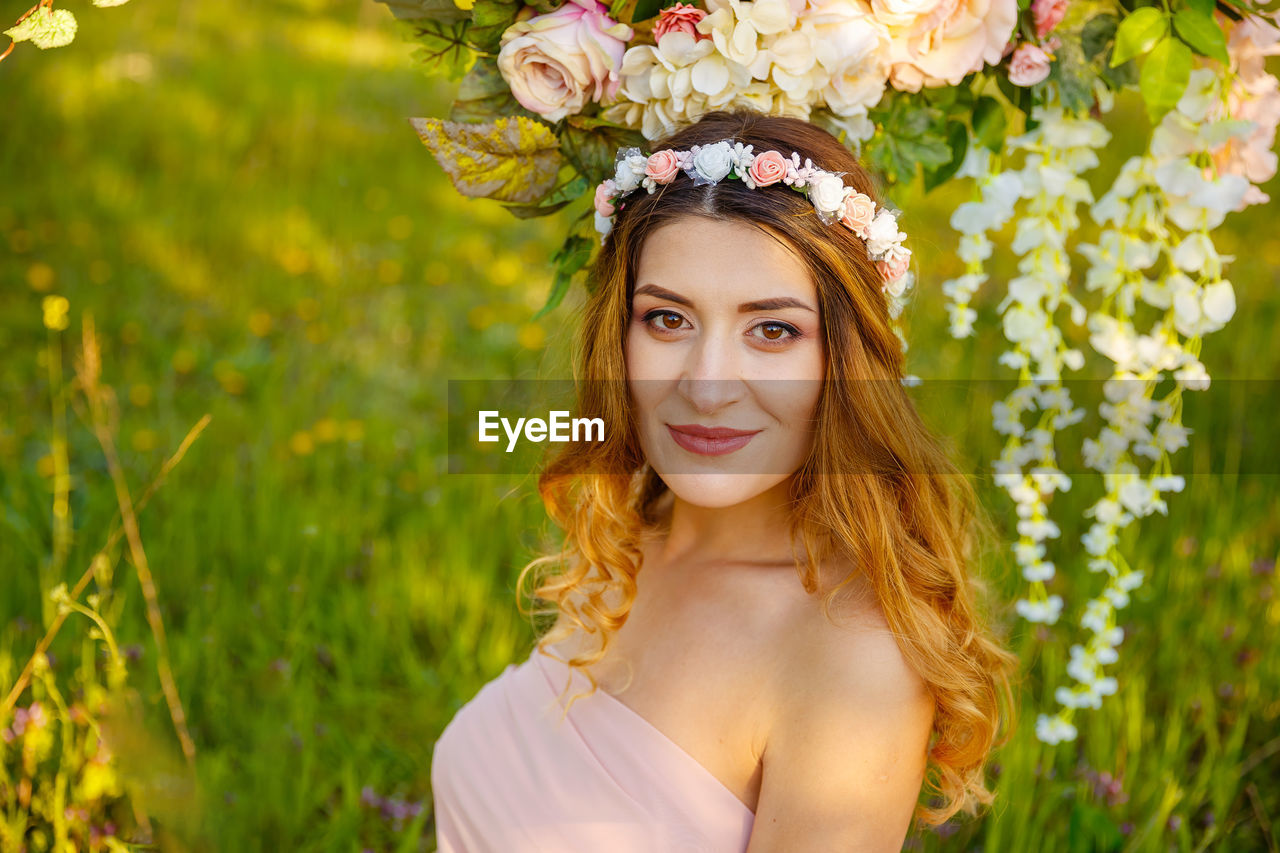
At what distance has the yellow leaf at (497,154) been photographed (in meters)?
1.66

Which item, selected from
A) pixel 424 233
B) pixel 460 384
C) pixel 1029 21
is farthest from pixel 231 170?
pixel 1029 21

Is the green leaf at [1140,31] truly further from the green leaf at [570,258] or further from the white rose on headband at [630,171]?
the green leaf at [570,258]

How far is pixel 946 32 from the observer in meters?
1.60

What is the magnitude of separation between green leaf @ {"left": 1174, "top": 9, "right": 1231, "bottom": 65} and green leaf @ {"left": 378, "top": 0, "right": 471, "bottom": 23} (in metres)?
1.08

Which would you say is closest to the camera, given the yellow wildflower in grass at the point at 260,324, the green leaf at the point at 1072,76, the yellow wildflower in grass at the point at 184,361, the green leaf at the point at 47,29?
the green leaf at the point at 47,29

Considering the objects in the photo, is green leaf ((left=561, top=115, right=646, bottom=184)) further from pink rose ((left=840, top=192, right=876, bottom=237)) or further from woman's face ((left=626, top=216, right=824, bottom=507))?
pink rose ((left=840, top=192, right=876, bottom=237))

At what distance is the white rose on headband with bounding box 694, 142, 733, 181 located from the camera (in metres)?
1.58

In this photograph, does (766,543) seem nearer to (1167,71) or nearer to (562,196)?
(562,196)

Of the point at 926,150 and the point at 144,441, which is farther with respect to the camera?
the point at 144,441

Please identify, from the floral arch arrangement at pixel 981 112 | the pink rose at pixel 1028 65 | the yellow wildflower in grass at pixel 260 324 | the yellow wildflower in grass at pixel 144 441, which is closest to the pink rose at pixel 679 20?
the floral arch arrangement at pixel 981 112

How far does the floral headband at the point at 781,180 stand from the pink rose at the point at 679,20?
0.55 feet

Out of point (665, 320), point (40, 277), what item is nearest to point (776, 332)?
point (665, 320)

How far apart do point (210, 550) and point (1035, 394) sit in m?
2.42

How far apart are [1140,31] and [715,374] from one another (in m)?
0.81
